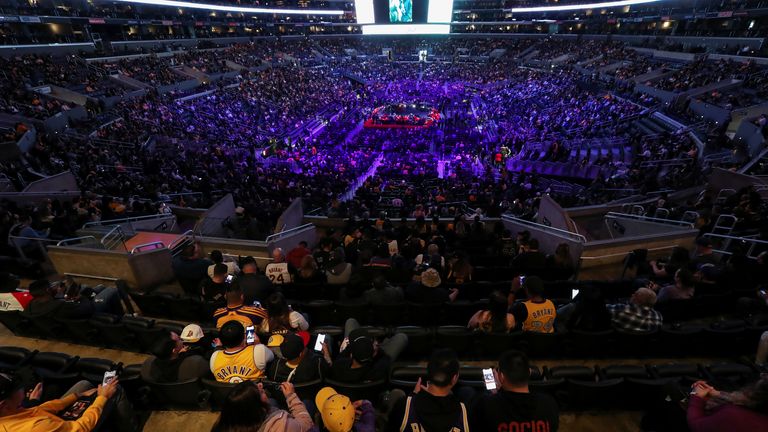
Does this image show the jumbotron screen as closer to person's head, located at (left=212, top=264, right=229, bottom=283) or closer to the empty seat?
person's head, located at (left=212, top=264, right=229, bottom=283)

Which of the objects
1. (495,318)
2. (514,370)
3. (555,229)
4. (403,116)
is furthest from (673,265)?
(403,116)

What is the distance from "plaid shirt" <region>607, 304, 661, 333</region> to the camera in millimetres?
4188

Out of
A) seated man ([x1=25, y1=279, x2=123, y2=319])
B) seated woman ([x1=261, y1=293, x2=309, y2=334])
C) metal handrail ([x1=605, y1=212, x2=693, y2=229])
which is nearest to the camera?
seated woman ([x1=261, y1=293, x2=309, y2=334])

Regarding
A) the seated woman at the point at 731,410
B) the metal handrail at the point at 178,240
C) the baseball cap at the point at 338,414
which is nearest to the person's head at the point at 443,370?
the baseball cap at the point at 338,414

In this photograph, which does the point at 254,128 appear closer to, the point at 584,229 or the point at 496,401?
the point at 584,229

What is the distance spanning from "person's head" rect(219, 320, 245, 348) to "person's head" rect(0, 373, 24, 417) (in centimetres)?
137

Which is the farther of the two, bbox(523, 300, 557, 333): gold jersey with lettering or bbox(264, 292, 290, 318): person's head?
bbox(523, 300, 557, 333): gold jersey with lettering

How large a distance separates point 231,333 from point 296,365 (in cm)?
67

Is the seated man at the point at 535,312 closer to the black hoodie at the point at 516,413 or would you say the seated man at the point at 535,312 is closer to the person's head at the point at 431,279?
the person's head at the point at 431,279

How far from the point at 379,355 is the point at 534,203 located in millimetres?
9558

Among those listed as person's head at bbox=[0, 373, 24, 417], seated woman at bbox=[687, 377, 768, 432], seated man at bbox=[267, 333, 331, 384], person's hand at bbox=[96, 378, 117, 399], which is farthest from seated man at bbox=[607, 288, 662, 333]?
person's head at bbox=[0, 373, 24, 417]

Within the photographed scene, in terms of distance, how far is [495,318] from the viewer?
159 inches

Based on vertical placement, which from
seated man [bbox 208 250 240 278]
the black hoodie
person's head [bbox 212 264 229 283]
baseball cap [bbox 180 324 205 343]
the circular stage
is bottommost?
the circular stage

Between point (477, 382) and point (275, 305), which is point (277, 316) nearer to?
point (275, 305)
